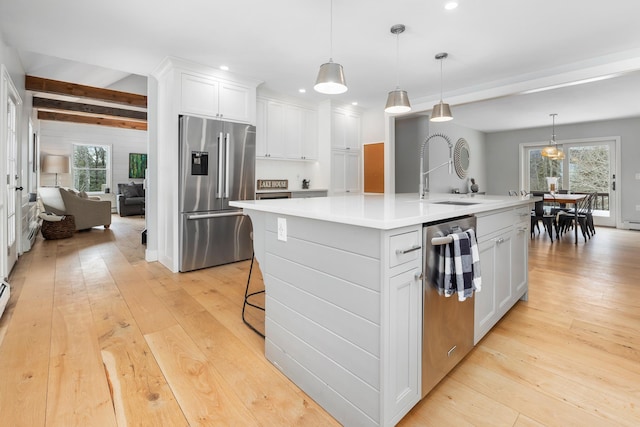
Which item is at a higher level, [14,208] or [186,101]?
[186,101]

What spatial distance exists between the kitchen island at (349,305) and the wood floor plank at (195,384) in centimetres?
32

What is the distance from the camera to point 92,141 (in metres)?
9.02

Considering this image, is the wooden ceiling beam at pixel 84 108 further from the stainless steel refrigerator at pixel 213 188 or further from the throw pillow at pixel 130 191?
the stainless steel refrigerator at pixel 213 188

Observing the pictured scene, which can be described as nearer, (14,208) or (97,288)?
(97,288)

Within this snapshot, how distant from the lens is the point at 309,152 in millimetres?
5410

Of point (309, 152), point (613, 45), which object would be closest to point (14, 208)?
point (309, 152)

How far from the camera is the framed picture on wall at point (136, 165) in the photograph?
9.60 m

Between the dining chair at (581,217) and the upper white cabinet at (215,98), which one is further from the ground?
the upper white cabinet at (215,98)

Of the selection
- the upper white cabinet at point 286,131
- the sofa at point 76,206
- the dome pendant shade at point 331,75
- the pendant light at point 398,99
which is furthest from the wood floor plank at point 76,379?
the sofa at point 76,206

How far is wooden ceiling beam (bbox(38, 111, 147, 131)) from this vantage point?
309 inches

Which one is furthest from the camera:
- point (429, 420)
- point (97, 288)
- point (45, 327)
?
point (97, 288)

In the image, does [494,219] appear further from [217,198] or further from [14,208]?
[14,208]

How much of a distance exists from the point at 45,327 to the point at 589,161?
388 inches

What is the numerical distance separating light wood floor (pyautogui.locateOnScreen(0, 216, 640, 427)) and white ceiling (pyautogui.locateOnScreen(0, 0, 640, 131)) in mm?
2391
